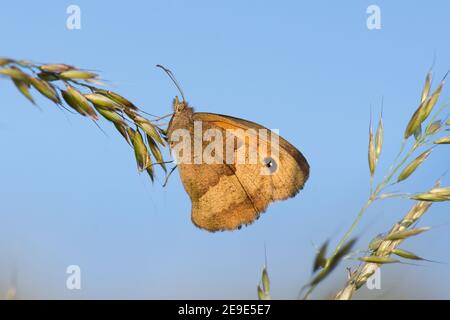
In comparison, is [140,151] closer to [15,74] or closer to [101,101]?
[101,101]

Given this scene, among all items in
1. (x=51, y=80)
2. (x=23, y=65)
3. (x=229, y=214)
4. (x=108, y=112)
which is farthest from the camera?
(x=229, y=214)

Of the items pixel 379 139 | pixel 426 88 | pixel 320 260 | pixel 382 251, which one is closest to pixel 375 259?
pixel 382 251

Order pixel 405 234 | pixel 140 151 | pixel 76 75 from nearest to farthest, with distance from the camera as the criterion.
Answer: pixel 405 234, pixel 76 75, pixel 140 151

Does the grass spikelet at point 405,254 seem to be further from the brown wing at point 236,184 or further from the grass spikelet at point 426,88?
the brown wing at point 236,184

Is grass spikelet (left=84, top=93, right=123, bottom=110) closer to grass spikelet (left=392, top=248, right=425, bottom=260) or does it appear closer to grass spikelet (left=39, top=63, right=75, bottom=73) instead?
grass spikelet (left=39, top=63, right=75, bottom=73)

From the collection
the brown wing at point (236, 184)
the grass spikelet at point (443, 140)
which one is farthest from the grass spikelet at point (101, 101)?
the grass spikelet at point (443, 140)

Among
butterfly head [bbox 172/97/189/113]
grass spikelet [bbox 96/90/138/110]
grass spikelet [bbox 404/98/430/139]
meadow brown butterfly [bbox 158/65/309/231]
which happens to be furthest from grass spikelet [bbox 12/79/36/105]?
butterfly head [bbox 172/97/189/113]
